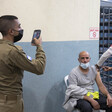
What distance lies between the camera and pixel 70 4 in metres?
2.57

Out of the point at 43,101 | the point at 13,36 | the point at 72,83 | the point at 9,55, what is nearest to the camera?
the point at 9,55

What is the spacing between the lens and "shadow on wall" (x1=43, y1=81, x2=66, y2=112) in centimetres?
262

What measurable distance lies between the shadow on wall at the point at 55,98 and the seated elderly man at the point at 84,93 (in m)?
0.39

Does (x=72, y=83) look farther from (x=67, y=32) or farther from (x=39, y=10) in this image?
(x=39, y=10)

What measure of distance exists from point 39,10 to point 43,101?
132 centimetres

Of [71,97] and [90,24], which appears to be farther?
[90,24]

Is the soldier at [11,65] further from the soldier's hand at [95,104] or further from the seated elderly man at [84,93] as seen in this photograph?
the soldier's hand at [95,104]

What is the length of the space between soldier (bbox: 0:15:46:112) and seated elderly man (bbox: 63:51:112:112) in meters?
0.87

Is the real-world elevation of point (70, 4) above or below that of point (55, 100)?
above

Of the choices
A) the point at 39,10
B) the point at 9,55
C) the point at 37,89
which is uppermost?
the point at 39,10

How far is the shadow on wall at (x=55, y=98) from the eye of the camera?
2.62m

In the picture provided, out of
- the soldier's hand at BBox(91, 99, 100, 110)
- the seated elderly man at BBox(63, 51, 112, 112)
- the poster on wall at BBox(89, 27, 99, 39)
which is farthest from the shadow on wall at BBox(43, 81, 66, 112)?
the poster on wall at BBox(89, 27, 99, 39)

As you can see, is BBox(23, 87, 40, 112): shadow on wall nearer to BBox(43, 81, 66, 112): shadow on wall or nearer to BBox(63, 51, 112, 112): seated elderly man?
BBox(43, 81, 66, 112): shadow on wall

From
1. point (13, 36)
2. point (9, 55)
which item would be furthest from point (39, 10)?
point (9, 55)
